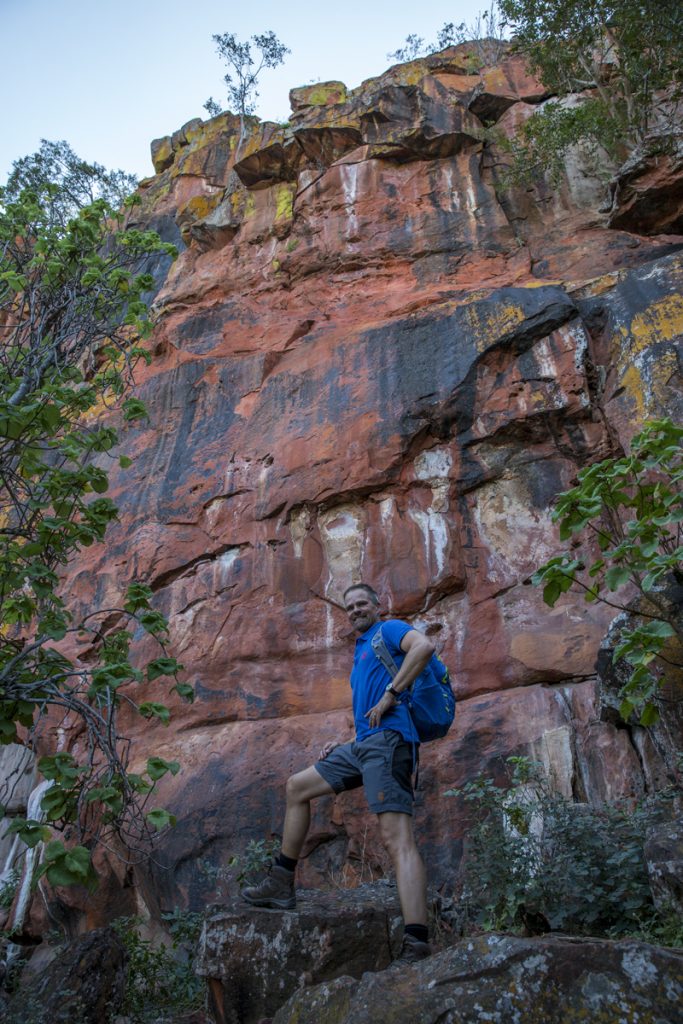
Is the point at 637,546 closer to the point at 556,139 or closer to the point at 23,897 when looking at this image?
the point at 23,897

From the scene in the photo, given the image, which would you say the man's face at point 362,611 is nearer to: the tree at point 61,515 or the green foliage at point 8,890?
the tree at point 61,515

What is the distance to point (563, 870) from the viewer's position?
4.61 m

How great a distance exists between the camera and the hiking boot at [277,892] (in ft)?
15.1

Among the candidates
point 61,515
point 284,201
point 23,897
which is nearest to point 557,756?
point 61,515

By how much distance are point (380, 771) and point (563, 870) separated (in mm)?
1269

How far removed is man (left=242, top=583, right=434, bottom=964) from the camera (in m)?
4.19

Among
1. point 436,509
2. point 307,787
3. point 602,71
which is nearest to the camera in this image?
point 307,787

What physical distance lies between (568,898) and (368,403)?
270 inches

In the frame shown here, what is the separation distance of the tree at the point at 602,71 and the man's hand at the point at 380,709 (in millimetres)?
10065

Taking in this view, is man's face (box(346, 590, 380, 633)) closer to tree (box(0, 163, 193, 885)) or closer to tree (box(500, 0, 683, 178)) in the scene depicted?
tree (box(0, 163, 193, 885))

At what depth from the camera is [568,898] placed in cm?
453

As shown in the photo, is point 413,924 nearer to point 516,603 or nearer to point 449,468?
point 516,603

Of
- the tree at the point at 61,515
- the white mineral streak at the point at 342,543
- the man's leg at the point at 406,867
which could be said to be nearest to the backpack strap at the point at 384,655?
the man's leg at the point at 406,867

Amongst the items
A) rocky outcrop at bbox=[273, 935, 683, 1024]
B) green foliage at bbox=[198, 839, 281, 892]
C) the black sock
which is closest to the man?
the black sock
